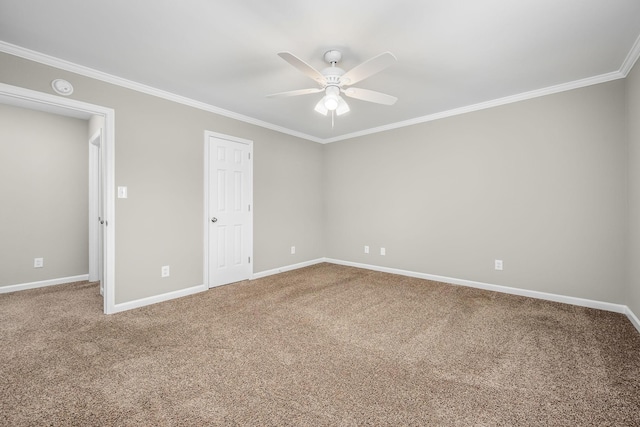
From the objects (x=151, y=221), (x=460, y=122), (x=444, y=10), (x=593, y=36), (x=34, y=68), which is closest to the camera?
(x=444, y=10)

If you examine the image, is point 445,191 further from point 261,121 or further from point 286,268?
point 261,121

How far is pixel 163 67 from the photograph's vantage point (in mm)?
2762

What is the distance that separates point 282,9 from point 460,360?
9.34ft

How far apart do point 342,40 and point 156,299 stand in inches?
134

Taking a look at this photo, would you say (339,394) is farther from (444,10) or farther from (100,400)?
(444,10)

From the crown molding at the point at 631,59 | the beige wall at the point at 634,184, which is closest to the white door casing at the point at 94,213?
the crown molding at the point at 631,59

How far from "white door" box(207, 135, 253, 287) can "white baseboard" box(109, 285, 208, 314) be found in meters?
0.23

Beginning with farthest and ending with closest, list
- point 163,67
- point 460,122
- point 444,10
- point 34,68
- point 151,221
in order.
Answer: point 460,122 < point 151,221 < point 163,67 < point 34,68 < point 444,10

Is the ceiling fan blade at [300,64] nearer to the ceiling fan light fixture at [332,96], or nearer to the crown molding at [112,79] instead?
the ceiling fan light fixture at [332,96]

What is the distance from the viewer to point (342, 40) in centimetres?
228

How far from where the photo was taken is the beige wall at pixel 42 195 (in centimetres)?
363

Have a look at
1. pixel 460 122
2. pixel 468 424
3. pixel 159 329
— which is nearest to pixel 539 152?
pixel 460 122

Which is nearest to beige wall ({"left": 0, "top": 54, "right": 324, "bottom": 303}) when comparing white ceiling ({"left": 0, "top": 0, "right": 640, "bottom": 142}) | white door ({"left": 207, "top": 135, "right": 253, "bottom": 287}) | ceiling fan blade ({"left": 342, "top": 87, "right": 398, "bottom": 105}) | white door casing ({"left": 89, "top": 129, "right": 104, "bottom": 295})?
white door ({"left": 207, "top": 135, "right": 253, "bottom": 287})

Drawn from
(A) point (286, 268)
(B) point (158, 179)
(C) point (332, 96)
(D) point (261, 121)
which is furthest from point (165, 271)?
(C) point (332, 96)
